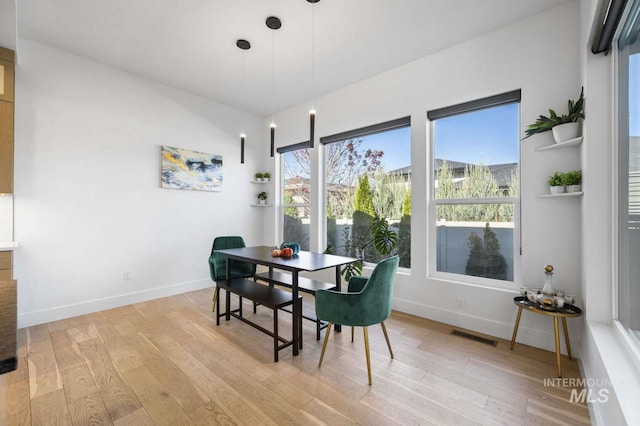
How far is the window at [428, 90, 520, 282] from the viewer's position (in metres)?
2.82

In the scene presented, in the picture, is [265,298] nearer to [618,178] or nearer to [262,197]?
[618,178]

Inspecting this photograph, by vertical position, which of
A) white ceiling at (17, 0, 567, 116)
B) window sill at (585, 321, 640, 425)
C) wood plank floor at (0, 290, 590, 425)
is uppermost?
white ceiling at (17, 0, 567, 116)

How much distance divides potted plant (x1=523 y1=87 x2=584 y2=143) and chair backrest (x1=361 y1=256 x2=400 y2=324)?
1728mm

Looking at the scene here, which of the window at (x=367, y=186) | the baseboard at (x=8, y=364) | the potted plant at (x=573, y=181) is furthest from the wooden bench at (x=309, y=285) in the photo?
the potted plant at (x=573, y=181)

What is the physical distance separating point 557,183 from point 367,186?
6.91 ft

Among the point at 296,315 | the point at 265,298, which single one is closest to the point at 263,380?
the point at 296,315

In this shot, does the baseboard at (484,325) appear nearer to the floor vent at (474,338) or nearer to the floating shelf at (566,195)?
the floor vent at (474,338)

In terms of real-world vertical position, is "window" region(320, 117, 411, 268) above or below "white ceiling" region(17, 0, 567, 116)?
below

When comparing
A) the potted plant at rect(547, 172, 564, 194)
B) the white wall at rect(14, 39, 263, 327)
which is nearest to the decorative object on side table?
the potted plant at rect(547, 172, 564, 194)

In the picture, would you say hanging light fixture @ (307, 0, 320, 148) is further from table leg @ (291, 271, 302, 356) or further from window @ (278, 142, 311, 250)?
table leg @ (291, 271, 302, 356)

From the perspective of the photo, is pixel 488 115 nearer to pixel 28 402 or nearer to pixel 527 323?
pixel 527 323

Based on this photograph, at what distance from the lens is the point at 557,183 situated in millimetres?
2330

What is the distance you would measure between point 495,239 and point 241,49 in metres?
3.46

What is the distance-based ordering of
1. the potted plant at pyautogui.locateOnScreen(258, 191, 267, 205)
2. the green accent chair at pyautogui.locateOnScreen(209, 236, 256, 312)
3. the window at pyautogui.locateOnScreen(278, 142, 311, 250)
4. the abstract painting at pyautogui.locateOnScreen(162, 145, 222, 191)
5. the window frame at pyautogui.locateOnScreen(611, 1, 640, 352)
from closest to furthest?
the window frame at pyautogui.locateOnScreen(611, 1, 640, 352), the green accent chair at pyautogui.locateOnScreen(209, 236, 256, 312), the abstract painting at pyautogui.locateOnScreen(162, 145, 222, 191), the window at pyautogui.locateOnScreen(278, 142, 311, 250), the potted plant at pyautogui.locateOnScreen(258, 191, 267, 205)
